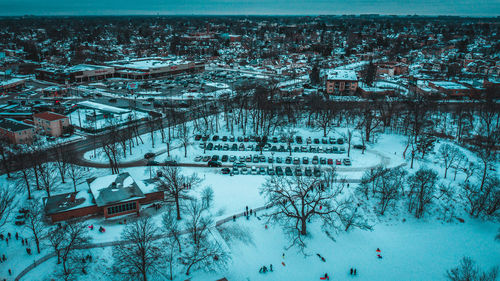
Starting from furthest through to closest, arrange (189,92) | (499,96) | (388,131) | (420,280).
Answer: (189,92) < (499,96) < (388,131) < (420,280)

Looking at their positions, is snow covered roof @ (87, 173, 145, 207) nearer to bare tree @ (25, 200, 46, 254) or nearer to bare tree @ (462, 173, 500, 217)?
bare tree @ (25, 200, 46, 254)

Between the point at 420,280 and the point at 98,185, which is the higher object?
the point at 98,185

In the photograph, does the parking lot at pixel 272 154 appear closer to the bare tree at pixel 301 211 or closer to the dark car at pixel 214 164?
the dark car at pixel 214 164

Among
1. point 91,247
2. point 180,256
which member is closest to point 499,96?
point 180,256

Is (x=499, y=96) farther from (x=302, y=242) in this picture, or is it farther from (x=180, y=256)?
(x=180, y=256)

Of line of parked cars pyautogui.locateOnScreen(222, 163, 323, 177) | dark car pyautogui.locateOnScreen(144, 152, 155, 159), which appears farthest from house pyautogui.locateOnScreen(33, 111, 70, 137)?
line of parked cars pyautogui.locateOnScreen(222, 163, 323, 177)

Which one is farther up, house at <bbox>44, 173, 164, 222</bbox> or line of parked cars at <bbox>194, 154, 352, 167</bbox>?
house at <bbox>44, 173, 164, 222</bbox>

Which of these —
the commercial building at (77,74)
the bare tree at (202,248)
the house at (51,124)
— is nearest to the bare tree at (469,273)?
the bare tree at (202,248)
